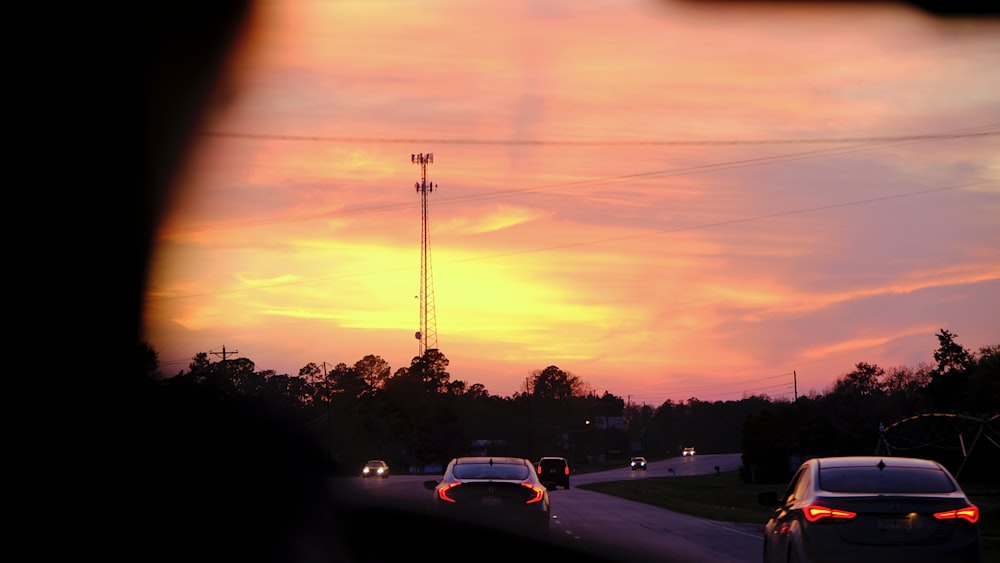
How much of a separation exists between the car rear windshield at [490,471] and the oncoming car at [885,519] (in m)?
7.84

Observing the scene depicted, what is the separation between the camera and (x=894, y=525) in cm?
1373

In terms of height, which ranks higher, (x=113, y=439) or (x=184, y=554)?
(x=113, y=439)

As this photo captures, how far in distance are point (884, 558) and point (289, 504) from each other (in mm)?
27975

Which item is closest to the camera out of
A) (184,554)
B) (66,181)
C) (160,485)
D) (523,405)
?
(184,554)

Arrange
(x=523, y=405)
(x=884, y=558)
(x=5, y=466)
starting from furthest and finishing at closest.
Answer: (x=523, y=405), (x=5, y=466), (x=884, y=558)

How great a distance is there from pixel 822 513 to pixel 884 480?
97 centimetres

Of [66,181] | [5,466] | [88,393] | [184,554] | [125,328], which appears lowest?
[184,554]

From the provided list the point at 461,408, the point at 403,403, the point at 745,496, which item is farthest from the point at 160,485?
the point at 461,408

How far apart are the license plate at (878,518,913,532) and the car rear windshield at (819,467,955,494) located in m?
0.46

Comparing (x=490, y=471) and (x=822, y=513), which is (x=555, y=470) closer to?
(x=490, y=471)

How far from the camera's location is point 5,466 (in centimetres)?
2541

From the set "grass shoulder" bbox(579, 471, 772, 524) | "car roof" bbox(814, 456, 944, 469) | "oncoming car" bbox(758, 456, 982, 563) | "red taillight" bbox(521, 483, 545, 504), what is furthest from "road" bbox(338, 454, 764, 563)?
"oncoming car" bbox(758, 456, 982, 563)

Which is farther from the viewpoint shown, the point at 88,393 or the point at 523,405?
the point at 523,405

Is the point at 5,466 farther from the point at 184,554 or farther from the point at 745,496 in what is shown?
the point at 745,496
